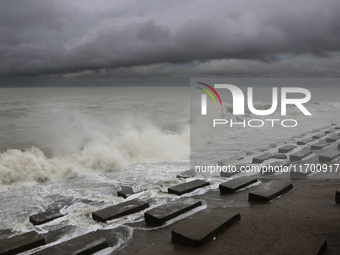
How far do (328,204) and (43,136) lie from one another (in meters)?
12.2

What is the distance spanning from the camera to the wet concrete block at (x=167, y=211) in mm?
2875

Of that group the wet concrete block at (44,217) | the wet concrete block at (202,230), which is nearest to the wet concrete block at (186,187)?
the wet concrete block at (202,230)

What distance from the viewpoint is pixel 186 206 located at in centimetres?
316

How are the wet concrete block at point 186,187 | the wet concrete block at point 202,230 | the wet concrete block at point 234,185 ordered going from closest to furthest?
the wet concrete block at point 202,230
the wet concrete block at point 234,185
the wet concrete block at point 186,187

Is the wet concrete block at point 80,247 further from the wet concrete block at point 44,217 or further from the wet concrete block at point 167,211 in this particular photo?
the wet concrete block at point 44,217

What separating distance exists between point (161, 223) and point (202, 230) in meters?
0.62

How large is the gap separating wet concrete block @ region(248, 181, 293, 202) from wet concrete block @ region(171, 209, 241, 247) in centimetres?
68

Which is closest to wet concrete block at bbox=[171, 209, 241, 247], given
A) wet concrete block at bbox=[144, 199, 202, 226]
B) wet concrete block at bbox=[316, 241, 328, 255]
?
wet concrete block at bbox=[144, 199, 202, 226]

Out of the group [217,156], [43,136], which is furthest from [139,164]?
[43,136]

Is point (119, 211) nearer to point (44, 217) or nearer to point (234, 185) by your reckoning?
point (44, 217)

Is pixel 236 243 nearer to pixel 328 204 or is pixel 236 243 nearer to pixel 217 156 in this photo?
pixel 328 204

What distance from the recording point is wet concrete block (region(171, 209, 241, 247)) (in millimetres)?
2268

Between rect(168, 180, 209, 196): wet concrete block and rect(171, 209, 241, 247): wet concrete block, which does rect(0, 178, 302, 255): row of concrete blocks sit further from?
rect(168, 180, 209, 196): wet concrete block

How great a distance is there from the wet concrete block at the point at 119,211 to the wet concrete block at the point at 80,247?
2.02ft
